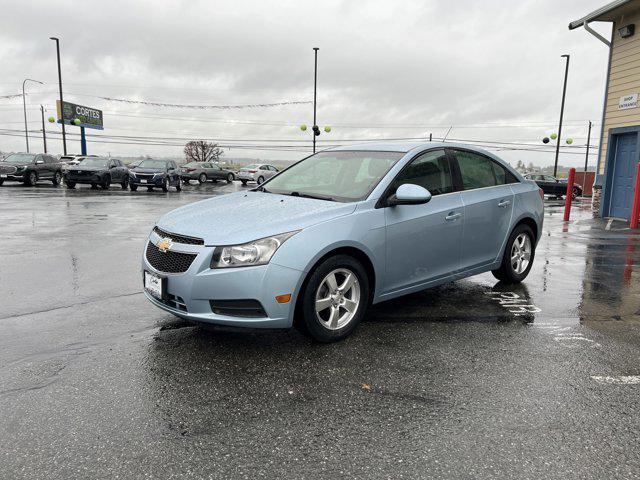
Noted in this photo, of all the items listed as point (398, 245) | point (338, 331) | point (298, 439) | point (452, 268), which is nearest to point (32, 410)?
point (298, 439)

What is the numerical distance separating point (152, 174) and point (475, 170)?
2219cm

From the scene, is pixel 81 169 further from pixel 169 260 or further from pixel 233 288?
pixel 233 288

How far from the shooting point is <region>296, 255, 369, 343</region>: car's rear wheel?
3848mm

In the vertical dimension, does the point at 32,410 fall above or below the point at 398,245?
below

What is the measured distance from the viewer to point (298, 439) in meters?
2.73

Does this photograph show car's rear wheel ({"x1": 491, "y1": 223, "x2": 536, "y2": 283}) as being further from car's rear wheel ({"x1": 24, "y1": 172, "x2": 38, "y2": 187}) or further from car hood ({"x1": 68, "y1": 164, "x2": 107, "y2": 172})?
car's rear wheel ({"x1": 24, "y1": 172, "x2": 38, "y2": 187})

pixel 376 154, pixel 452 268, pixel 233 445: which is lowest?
pixel 233 445

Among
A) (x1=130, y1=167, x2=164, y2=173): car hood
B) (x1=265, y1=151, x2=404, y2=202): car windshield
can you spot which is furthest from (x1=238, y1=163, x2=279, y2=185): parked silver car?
(x1=265, y1=151, x2=404, y2=202): car windshield

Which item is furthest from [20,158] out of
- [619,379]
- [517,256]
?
[619,379]

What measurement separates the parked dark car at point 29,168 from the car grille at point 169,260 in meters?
25.3

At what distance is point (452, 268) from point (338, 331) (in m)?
1.60

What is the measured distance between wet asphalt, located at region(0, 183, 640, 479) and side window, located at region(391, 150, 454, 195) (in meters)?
1.25

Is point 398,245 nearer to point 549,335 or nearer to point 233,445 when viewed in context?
point 549,335

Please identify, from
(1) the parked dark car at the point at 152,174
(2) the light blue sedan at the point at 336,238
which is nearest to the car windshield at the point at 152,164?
(1) the parked dark car at the point at 152,174
